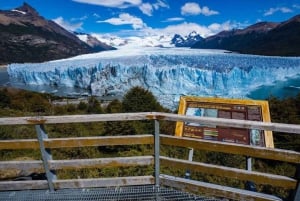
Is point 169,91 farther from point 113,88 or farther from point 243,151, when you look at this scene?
point 243,151

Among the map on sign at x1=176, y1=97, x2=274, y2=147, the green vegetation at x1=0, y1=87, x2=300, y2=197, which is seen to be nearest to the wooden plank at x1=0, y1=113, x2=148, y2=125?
the green vegetation at x1=0, y1=87, x2=300, y2=197

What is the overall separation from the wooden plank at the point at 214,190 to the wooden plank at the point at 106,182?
0.77ft

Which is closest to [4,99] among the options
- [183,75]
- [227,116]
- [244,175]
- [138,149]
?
[183,75]

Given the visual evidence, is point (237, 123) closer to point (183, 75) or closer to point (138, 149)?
point (138, 149)

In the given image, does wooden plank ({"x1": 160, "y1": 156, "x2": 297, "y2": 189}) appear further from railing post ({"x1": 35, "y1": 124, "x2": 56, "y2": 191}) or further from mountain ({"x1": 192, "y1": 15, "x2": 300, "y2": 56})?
mountain ({"x1": 192, "y1": 15, "x2": 300, "y2": 56})

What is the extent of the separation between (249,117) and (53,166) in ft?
8.95

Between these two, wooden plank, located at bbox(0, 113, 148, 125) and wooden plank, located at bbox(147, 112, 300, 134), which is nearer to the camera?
wooden plank, located at bbox(147, 112, 300, 134)

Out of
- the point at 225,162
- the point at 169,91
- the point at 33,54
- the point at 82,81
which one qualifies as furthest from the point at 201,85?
the point at 33,54

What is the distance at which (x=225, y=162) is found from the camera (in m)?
6.86

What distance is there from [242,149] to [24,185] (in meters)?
2.78

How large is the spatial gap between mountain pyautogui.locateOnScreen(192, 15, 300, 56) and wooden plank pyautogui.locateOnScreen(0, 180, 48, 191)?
85770 millimetres

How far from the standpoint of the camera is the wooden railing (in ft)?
11.1

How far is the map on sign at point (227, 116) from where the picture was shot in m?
4.14

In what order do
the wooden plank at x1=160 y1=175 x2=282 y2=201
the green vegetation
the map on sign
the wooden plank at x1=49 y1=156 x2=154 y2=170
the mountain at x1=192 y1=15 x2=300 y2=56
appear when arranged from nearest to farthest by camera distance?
1. the wooden plank at x1=160 y1=175 x2=282 y2=201
2. the wooden plank at x1=49 y1=156 x2=154 y2=170
3. the map on sign
4. the green vegetation
5. the mountain at x1=192 y1=15 x2=300 y2=56
